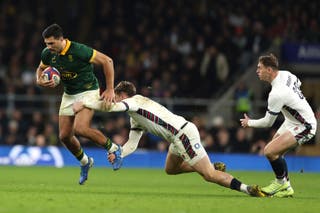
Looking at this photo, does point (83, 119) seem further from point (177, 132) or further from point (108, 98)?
point (177, 132)

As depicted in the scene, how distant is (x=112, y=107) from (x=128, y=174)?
6.81 meters

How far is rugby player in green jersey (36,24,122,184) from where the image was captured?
12.5 meters

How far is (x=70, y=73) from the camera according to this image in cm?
1295

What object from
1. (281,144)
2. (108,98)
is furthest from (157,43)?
(108,98)

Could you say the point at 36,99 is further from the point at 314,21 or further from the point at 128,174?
the point at 314,21

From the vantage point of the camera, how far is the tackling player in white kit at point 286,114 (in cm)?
1211

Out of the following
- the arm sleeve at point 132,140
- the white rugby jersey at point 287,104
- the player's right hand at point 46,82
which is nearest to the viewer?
the white rugby jersey at point 287,104

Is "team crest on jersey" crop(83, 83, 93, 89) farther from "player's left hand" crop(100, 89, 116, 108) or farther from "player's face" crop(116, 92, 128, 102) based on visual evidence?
"player's face" crop(116, 92, 128, 102)

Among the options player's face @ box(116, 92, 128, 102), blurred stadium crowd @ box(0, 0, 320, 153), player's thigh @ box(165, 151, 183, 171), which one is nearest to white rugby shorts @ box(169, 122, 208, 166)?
player's thigh @ box(165, 151, 183, 171)

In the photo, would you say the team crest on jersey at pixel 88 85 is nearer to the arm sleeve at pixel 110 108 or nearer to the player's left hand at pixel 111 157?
the arm sleeve at pixel 110 108

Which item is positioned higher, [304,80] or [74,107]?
[74,107]

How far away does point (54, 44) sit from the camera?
1251cm

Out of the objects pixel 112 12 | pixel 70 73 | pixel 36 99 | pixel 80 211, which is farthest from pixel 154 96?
pixel 80 211

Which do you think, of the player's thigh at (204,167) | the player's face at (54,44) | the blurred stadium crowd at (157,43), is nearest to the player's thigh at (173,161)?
the player's thigh at (204,167)
